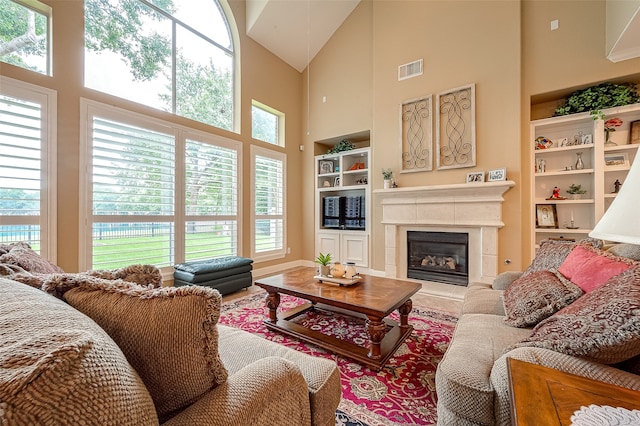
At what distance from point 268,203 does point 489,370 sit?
4.17m

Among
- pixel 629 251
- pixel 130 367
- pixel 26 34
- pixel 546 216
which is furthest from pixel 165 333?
pixel 546 216

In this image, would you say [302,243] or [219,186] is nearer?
[219,186]

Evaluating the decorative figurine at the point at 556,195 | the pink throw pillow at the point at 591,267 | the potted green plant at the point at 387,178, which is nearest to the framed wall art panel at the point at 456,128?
the potted green plant at the point at 387,178

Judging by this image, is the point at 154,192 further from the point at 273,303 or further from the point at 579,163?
the point at 579,163

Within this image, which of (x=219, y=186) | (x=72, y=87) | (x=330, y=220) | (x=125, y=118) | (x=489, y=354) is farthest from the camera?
(x=330, y=220)

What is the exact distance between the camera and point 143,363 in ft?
2.08

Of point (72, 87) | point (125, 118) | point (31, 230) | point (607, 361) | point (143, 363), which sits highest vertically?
point (72, 87)

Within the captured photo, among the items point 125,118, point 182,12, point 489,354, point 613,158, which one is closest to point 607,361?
point 489,354

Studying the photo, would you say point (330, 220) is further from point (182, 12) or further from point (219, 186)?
point (182, 12)

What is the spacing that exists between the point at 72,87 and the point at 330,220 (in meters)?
3.99

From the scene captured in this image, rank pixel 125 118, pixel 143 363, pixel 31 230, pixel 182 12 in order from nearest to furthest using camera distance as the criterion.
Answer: pixel 143 363 → pixel 31 230 → pixel 125 118 → pixel 182 12

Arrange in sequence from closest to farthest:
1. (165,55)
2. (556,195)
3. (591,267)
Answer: (591,267)
(556,195)
(165,55)

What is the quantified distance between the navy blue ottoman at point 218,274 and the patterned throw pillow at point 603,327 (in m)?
3.01

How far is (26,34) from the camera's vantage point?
95.7 inches
